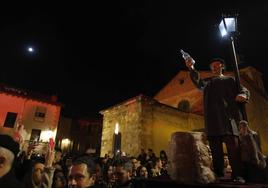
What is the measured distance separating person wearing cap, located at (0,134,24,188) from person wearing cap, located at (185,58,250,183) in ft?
10.5

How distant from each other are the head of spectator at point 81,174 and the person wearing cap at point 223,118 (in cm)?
223

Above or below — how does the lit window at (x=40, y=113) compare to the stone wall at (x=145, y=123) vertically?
above

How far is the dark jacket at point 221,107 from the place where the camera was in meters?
4.06

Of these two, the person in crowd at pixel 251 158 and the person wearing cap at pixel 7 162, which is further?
the person in crowd at pixel 251 158

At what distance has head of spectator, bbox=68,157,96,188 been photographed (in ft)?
10.3

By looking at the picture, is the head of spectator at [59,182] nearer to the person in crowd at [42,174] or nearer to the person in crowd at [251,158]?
the person in crowd at [42,174]

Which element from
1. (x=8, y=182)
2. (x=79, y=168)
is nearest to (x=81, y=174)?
(x=79, y=168)

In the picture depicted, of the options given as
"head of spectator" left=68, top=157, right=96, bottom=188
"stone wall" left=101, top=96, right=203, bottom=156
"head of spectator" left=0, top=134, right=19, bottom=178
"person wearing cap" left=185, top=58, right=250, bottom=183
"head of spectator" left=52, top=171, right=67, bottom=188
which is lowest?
"head of spectator" left=52, top=171, right=67, bottom=188

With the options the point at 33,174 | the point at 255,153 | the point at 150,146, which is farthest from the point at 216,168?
the point at 150,146

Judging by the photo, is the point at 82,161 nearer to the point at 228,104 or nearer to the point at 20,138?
the point at 20,138

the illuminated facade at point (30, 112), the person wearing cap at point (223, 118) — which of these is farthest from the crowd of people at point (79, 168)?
the illuminated facade at point (30, 112)

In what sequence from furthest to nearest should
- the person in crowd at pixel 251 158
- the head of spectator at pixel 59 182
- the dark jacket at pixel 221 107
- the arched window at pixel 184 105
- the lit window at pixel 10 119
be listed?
the arched window at pixel 184 105, the lit window at pixel 10 119, the head of spectator at pixel 59 182, the dark jacket at pixel 221 107, the person in crowd at pixel 251 158

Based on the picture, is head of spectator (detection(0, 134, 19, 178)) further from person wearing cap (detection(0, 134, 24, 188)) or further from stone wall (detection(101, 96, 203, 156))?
stone wall (detection(101, 96, 203, 156))

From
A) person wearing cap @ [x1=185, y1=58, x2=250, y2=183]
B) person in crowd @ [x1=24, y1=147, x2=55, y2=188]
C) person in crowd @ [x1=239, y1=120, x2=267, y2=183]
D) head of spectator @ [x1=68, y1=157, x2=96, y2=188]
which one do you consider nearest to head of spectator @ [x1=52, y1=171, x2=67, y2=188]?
person in crowd @ [x1=24, y1=147, x2=55, y2=188]
